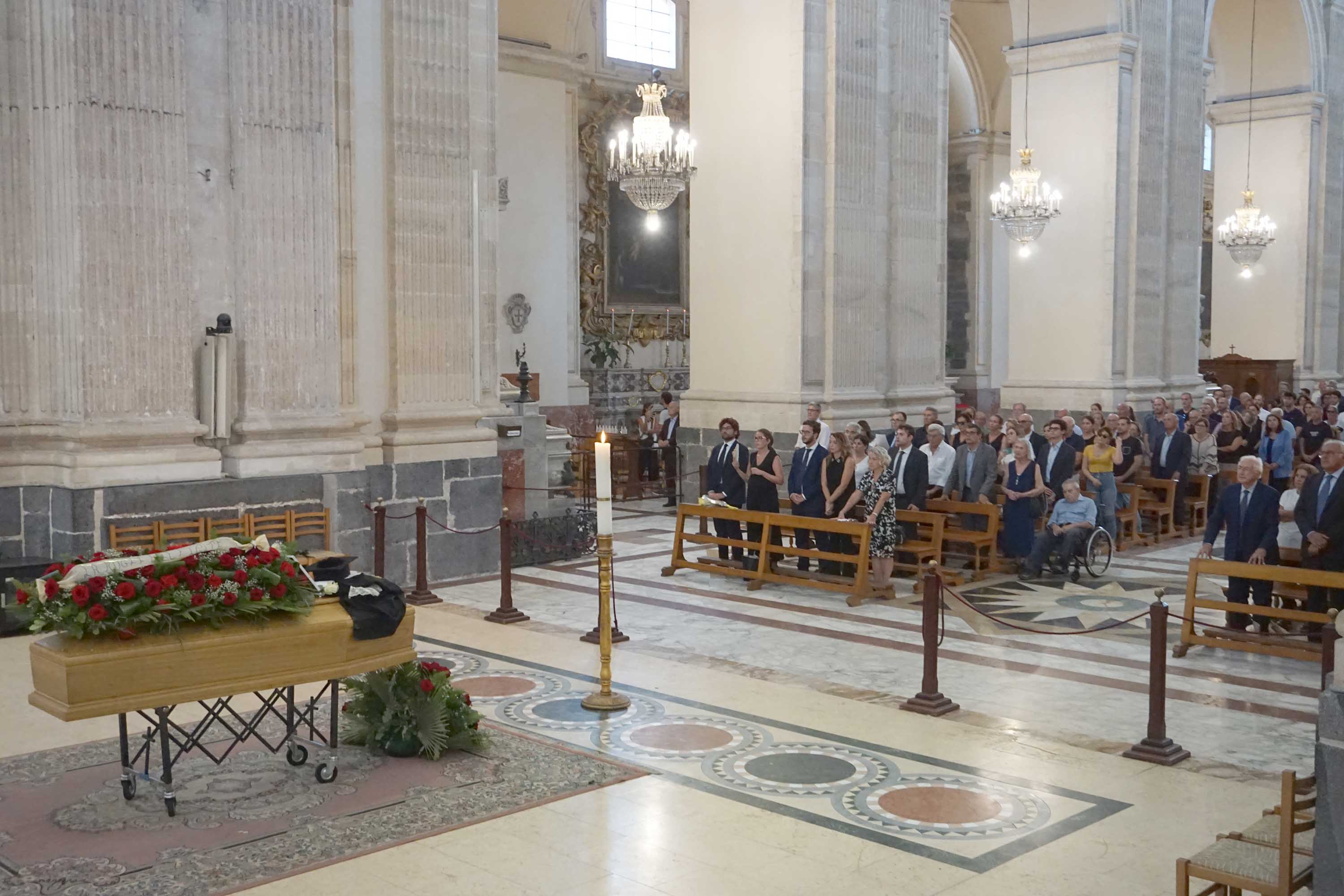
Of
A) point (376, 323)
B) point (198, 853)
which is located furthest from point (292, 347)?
point (198, 853)

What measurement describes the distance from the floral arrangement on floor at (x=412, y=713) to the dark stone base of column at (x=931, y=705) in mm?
2826

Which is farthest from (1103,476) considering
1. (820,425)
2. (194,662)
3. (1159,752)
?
(194,662)

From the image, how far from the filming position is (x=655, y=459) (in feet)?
69.9

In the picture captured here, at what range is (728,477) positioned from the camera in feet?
46.6

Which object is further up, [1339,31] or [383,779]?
[1339,31]

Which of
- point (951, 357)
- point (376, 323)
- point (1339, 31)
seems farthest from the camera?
point (951, 357)

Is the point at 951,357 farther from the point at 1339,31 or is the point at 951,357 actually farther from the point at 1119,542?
the point at 1119,542

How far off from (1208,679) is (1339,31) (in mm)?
24503

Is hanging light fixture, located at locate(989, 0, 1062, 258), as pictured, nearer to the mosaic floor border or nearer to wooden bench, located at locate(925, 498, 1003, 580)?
wooden bench, located at locate(925, 498, 1003, 580)

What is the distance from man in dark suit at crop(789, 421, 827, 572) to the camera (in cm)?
1340

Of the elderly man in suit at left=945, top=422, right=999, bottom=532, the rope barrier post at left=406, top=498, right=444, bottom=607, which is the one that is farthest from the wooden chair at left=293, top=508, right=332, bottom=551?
the elderly man in suit at left=945, top=422, right=999, bottom=532

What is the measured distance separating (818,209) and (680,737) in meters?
10.0

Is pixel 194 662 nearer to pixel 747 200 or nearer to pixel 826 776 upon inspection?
pixel 826 776

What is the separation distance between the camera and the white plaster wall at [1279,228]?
28.5 meters
